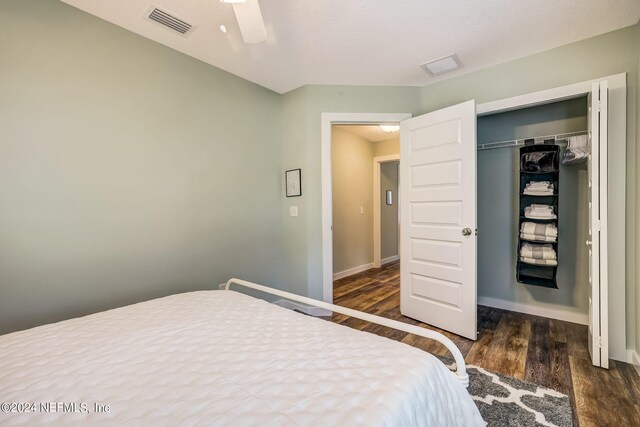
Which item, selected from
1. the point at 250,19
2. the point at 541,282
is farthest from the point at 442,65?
Result: the point at 541,282

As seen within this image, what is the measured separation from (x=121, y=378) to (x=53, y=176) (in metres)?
1.54

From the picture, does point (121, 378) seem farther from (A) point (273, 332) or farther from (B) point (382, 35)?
(B) point (382, 35)

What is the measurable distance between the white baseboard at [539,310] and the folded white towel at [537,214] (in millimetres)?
934

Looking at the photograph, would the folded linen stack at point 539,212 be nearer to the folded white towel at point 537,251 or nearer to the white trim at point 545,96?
→ the folded white towel at point 537,251

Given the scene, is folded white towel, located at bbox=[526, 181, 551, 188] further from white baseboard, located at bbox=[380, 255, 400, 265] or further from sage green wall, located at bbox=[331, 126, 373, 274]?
white baseboard, located at bbox=[380, 255, 400, 265]

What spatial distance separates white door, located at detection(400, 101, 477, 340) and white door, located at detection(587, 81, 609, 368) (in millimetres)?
721

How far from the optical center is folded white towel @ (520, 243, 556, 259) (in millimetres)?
2561

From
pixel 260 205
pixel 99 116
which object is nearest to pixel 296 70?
pixel 260 205

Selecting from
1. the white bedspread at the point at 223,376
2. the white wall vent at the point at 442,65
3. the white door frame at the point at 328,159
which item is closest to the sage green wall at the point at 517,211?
the white wall vent at the point at 442,65

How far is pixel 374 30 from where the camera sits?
2035 mm

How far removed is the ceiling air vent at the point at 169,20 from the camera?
6.15 ft

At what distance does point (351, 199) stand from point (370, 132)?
1139mm

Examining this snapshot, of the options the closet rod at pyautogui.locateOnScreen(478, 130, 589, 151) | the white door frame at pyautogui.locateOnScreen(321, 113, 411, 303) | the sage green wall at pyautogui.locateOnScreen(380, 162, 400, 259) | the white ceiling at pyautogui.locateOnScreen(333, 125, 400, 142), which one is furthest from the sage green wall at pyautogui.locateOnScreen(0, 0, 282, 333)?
the sage green wall at pyautogui.locateOnScreen(380, 162, 400, 259)

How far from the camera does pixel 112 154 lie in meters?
1.96
